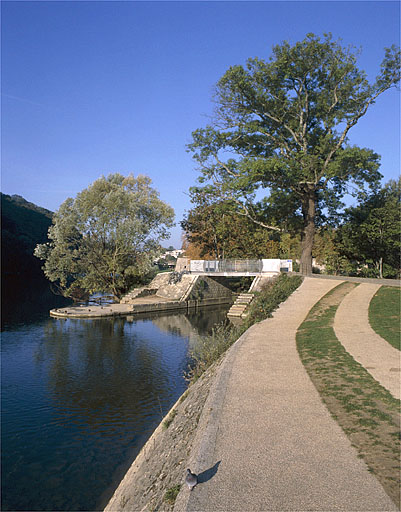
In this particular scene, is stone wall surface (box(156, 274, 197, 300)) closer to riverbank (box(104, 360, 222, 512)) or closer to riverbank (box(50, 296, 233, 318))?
riverbank (box(50, 296, 233, 318))

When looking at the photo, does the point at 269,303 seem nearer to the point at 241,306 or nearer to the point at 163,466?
the point at 241,306

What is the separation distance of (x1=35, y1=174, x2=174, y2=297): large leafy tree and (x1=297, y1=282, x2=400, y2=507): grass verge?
2582 centimetres

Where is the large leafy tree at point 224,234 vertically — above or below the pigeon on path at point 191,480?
above

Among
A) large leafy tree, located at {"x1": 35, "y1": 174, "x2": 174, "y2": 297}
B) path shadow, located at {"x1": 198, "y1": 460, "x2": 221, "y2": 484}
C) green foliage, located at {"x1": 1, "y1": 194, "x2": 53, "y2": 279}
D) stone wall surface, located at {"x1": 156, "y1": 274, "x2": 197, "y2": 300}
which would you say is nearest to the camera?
path shadow, located at {"x1": 198, "y1": 460, "x2": 221, "y2": 484}

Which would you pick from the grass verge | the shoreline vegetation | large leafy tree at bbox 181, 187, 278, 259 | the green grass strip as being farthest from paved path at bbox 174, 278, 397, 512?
large leafy tree at bbox 181, 187, 278, 259

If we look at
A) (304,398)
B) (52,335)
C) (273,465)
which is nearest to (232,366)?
(304,398)

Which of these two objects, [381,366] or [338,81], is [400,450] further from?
[338,81]

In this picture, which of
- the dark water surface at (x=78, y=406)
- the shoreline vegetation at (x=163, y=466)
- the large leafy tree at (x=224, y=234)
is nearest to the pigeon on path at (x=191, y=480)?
the shoreline vegetation at (x=163, y=466)

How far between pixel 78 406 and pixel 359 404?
361 inches

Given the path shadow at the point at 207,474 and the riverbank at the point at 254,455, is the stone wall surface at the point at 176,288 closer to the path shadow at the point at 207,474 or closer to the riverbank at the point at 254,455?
the riverbank at the point at 254,455

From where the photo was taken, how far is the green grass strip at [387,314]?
12.2m

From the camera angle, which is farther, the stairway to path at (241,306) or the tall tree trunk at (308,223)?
the stairway to path at (241,306)

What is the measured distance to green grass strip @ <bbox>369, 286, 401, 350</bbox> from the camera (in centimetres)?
1216

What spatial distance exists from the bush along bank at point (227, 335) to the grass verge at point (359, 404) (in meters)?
2.85
